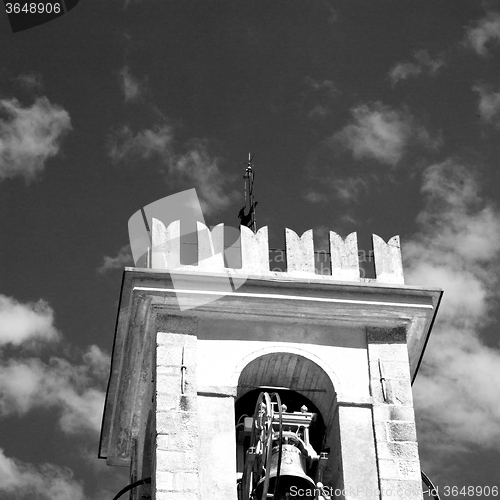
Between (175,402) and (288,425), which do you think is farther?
(288,425)

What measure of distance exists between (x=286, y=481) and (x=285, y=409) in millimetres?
1335

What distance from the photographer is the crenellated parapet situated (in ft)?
93.5

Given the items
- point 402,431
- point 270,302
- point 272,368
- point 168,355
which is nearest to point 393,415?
point 402,431

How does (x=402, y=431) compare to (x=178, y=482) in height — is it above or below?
above

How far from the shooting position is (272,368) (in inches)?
1112

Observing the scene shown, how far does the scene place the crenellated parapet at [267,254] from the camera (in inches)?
1122

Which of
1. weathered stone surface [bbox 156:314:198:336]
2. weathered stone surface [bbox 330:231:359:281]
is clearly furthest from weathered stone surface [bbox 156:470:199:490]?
weathered stone surface [bbox 330:231:359:281]

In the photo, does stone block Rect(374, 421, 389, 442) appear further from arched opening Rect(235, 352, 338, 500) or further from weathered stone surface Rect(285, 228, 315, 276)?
weathered stone surface Rect(285, 228, 315, 276)

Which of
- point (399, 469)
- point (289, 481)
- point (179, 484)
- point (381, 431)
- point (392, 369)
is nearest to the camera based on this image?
point (179, 484)

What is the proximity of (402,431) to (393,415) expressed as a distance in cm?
28

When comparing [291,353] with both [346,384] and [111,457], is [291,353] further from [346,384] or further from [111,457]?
[111,457]

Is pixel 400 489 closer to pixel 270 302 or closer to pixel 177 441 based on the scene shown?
pixel 177 441

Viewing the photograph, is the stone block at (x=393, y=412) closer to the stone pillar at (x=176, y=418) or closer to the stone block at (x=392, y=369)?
the stone block at (x=392, y=369)

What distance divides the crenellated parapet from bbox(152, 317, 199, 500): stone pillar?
1.02 metres
